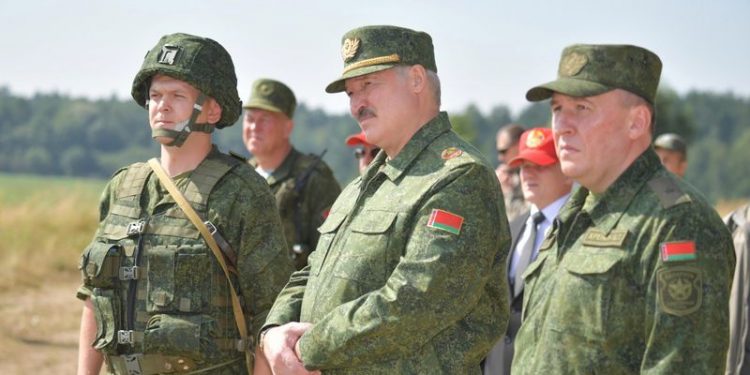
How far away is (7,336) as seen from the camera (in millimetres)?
13250

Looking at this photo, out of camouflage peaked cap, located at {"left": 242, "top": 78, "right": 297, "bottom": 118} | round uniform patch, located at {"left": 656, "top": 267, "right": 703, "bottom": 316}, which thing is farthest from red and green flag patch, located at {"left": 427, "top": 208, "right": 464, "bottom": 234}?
camouflage peaked cap, located at {"left": 242, "top": 78, "right": 297, "bottom": 118}

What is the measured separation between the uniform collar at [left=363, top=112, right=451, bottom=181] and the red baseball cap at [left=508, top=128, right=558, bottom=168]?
2.52 metres

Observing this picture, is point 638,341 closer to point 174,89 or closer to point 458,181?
point 458,181

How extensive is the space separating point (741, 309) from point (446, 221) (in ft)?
11.6

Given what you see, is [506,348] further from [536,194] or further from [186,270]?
[186,270]

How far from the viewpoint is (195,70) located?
490cm

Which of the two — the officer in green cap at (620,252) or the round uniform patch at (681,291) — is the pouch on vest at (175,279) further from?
the round uniform patch at (681,291)

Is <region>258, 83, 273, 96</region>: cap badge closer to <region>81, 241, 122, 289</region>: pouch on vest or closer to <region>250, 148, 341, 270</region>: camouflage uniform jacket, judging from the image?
<region>250, 148, 341, 270</region>: camouflage uniform jacket

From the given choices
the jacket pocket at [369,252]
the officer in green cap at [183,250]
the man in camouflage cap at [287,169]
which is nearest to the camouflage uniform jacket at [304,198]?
the man in camouflage cap at [287,169]

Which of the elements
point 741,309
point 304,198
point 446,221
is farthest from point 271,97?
point 446,221

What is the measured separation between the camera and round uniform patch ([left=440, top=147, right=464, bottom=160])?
3.85 m

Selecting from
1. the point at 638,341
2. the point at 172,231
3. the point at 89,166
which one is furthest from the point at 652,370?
the point at 89,166

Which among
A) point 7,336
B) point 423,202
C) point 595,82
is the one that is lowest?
point 7,336

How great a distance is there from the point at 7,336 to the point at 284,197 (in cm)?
671
